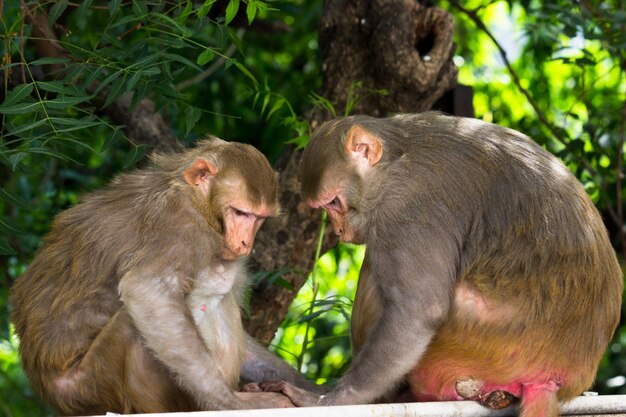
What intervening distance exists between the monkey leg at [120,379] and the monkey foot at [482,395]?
3.66 ft

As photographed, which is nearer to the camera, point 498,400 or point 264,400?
point 498,400

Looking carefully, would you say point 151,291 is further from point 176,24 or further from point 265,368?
point 176,24

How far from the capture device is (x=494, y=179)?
4.31 metres

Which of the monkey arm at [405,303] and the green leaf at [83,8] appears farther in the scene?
the green leaf at [83,8]

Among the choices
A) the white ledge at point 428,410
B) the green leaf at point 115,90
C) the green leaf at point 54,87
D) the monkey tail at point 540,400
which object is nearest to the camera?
the white ledge at point 428,410

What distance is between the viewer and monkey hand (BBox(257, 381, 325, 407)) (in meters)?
4.33

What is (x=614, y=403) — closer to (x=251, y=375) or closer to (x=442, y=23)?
(x=251, y=375)

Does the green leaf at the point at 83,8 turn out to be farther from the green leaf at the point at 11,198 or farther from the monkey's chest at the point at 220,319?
the monkey's chest at the point at 220,319

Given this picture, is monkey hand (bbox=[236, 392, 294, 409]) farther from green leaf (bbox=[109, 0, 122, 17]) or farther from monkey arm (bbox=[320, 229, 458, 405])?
green leaf (bbox=[109, 0, 122, 17])

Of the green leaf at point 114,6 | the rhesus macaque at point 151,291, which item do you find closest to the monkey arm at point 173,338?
the rhesus macaque at point 151,291

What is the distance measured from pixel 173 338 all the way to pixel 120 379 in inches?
11.8

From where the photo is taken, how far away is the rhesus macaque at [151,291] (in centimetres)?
417

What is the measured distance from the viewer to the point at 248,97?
20.0ft

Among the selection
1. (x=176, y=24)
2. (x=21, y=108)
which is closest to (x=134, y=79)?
(x=176, y=24)
